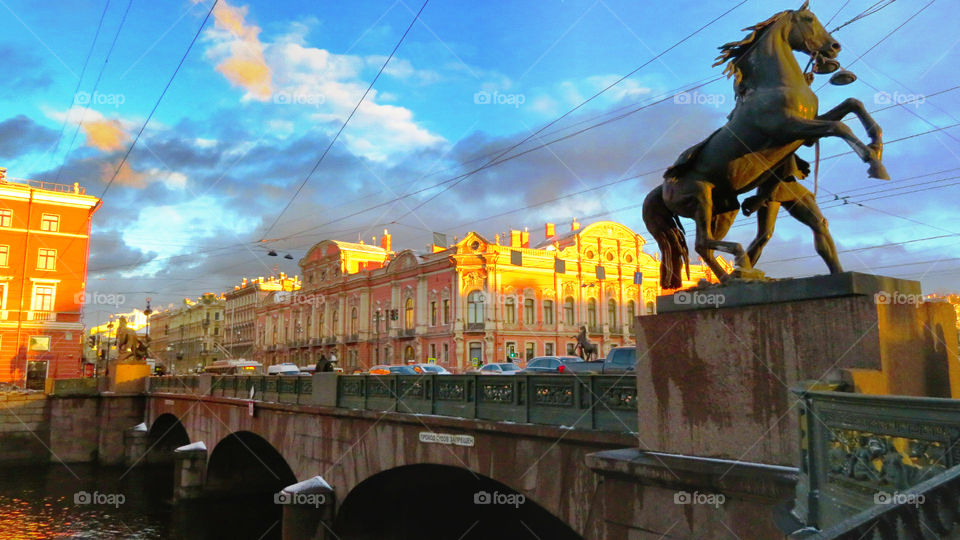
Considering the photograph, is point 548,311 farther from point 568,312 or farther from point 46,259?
point 46,259

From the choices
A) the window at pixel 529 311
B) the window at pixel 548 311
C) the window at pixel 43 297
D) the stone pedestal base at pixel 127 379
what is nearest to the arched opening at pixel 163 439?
the stone pedestal base at pixel 127 379

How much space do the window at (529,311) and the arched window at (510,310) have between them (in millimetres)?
823

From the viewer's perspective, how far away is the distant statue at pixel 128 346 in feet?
111

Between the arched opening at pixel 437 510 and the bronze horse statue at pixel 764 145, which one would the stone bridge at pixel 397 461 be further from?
the bronze horse statue at pixel 764 145

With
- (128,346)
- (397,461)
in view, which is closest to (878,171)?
(397,461)

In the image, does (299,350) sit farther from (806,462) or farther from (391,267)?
(806,462)

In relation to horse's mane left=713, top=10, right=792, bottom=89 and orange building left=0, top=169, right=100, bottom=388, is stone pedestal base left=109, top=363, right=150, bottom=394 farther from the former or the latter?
horse's mane left=713, top=10, right=792, bottom=89

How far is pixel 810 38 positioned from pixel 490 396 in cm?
592

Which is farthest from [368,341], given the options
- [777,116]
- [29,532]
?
[777,116]

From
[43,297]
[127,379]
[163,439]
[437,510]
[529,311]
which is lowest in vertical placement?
[163,439]

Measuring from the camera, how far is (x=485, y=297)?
1873 inches

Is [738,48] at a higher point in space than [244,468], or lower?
higher

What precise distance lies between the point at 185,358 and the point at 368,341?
195ft

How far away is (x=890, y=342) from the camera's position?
4.28m
